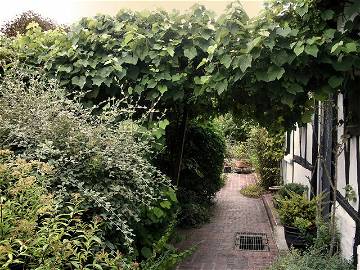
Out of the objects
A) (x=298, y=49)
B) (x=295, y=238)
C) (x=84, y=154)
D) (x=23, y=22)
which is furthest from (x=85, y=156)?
(x=23, y=22)

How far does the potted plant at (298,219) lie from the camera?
6.16 meters

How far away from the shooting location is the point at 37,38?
5531 mm

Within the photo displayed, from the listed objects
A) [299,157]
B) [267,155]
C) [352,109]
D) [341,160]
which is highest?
[352,109]

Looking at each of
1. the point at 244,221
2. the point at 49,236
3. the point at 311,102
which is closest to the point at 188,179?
the point at 244,221

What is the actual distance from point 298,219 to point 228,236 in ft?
6.61

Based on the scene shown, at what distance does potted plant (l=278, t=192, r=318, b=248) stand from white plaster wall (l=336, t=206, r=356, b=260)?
2.43 feet

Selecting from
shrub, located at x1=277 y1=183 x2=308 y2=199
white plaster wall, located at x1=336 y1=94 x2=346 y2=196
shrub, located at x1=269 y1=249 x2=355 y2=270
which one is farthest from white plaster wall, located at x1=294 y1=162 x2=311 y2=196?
shrub, located at x1=269 y1=249 x2=355 y2=270

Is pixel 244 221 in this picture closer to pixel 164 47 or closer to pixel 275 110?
pixel 275 110

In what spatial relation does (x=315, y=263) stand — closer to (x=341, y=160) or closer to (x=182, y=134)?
(x=341, y=160)

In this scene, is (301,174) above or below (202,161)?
below

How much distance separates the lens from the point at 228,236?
790 cm

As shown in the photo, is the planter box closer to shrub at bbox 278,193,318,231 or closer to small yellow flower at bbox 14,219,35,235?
shrub at bbox 278,193,318,231

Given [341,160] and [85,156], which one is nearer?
[85,156]

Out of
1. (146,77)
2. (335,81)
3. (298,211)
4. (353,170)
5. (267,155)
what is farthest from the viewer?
(267,155)
